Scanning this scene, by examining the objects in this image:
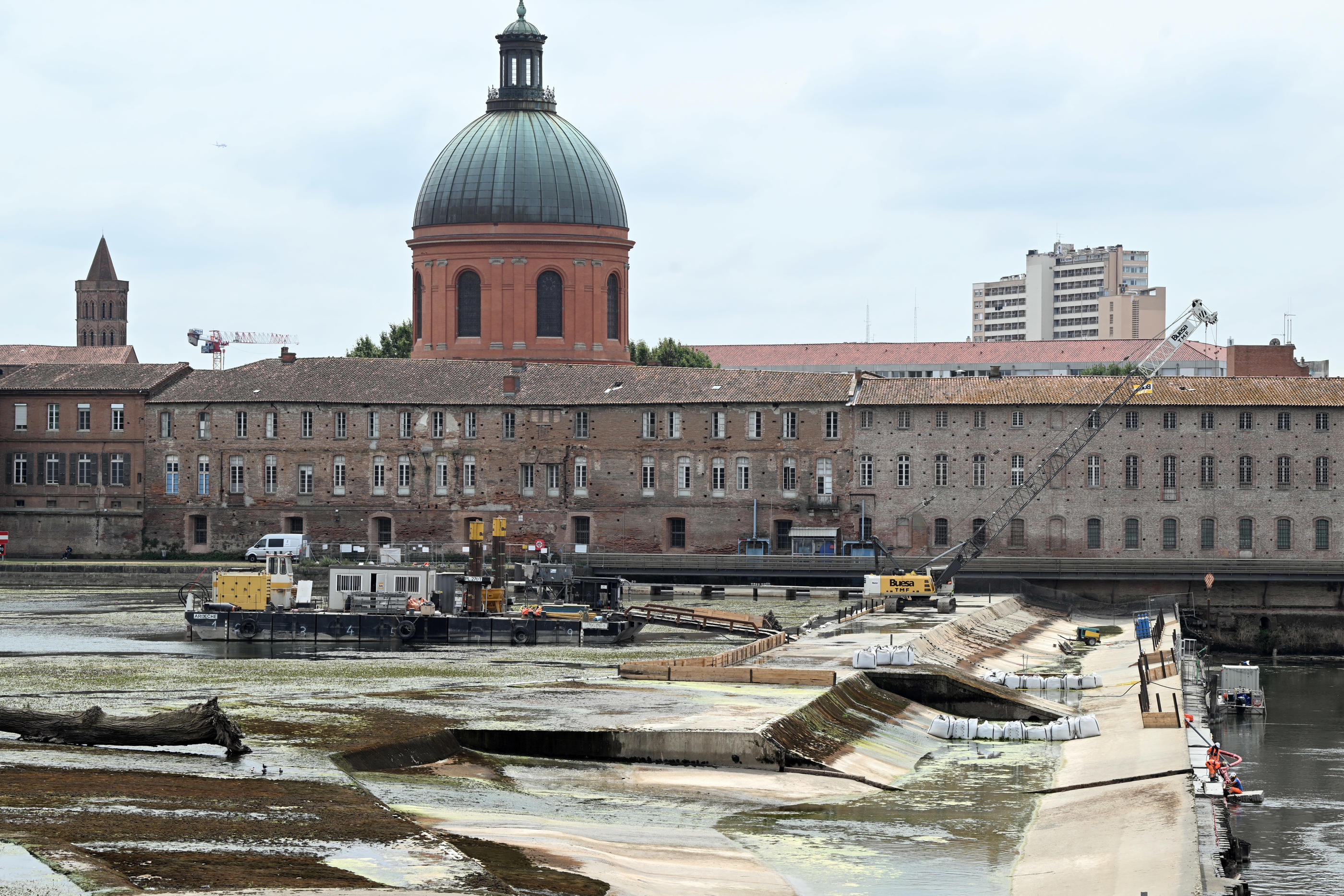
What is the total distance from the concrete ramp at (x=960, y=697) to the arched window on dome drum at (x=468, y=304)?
51.3 m

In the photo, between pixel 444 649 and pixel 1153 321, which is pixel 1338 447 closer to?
pixel 444 649

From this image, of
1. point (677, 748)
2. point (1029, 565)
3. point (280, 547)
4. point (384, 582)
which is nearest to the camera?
point (677, 748)

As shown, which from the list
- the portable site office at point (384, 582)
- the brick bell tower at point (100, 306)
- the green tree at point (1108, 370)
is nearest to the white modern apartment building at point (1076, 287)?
the green tree at point (1108, 370)

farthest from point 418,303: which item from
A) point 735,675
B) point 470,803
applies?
point 470,803

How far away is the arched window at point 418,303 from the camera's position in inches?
3757

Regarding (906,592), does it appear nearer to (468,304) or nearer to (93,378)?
(468,304)

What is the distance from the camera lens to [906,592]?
67.4 metres

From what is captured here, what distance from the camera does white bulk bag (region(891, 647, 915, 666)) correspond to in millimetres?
47281

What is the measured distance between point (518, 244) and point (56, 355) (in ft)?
157

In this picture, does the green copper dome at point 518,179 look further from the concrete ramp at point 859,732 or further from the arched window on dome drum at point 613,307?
the concrete ramp at point 859,732

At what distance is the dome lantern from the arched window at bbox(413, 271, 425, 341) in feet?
30.6

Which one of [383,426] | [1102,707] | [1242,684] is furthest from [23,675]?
[383,426]

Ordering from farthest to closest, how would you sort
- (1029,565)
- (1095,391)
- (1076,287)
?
(1076,287) → (1095,391) → (1029,565)

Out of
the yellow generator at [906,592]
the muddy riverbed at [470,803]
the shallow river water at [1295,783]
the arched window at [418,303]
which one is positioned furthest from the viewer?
the arched window at [418,303]
